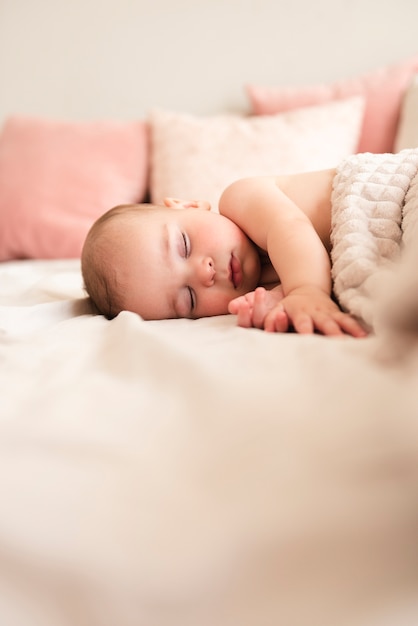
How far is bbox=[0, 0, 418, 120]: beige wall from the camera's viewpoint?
2.30 m

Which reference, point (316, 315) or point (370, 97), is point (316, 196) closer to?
point (316, 315)

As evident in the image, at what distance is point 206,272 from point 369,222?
0.96 feet

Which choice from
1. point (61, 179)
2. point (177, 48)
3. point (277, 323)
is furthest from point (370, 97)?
point (277, 323)

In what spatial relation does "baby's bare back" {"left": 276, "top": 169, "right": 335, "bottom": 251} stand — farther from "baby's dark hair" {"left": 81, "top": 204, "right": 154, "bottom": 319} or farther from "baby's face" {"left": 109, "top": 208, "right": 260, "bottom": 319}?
"baby's dark hair" {"left": 81, "top": 204, "right": 154, "bottom": 319}

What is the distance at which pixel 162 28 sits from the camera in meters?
2.45

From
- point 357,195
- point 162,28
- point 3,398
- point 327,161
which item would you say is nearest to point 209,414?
point 3,398

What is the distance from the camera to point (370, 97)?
6.66ft

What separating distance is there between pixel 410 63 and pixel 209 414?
1978 mm

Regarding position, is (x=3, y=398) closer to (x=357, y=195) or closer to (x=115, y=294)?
(x=115, y=294)

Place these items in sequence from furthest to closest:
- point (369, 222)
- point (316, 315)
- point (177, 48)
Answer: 1. point (177, 48)
2. point (369, 222)
3. point (316, 315)

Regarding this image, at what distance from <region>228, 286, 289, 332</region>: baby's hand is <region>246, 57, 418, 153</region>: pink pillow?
135cm

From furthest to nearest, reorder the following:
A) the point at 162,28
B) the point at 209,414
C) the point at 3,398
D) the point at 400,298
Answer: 1. the point at 162,28
2. the point at 3,398
3. the point at 209,414
4. the point at 400,298

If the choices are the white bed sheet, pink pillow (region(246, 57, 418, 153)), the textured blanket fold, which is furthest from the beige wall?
the white bed sheet

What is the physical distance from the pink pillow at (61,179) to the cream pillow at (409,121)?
907 millimetres
